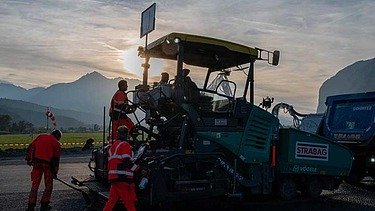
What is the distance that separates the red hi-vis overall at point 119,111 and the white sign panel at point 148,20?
1286 mm

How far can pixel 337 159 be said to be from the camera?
1000 cm

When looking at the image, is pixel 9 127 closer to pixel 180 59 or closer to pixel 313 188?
pixel 313 188

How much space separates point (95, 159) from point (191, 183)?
256 cm

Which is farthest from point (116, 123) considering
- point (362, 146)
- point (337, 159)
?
point (362, 146)

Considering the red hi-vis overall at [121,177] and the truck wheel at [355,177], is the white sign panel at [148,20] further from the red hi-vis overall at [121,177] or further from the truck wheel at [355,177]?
the truck wheel at [355,177]

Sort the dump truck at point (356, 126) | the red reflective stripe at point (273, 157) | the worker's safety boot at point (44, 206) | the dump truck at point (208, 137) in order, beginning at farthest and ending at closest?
the dump truck at point (356, 126), the red reflective stripe at point (273, 157), the worker's safety boot at point (44, 206), the dump truck at point (208, 137)

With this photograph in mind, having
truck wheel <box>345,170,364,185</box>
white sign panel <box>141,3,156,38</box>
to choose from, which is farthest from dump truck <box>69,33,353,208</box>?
truck wheel <box>345,170,364,185</box>

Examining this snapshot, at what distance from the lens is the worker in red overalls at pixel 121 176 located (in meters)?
6.50

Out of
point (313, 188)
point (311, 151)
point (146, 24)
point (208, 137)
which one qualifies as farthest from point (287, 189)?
point (146, 24)

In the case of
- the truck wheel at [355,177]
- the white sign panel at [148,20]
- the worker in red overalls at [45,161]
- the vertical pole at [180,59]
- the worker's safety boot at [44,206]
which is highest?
the white sign panel at [148,20]

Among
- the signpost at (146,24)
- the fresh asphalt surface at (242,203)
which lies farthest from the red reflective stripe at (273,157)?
the signpost at (146,24)

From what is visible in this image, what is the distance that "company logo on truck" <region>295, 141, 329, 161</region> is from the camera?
9398 millimetres

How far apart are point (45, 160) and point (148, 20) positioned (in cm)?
325

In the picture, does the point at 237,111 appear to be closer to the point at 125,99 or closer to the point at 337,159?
the point at 125,99
